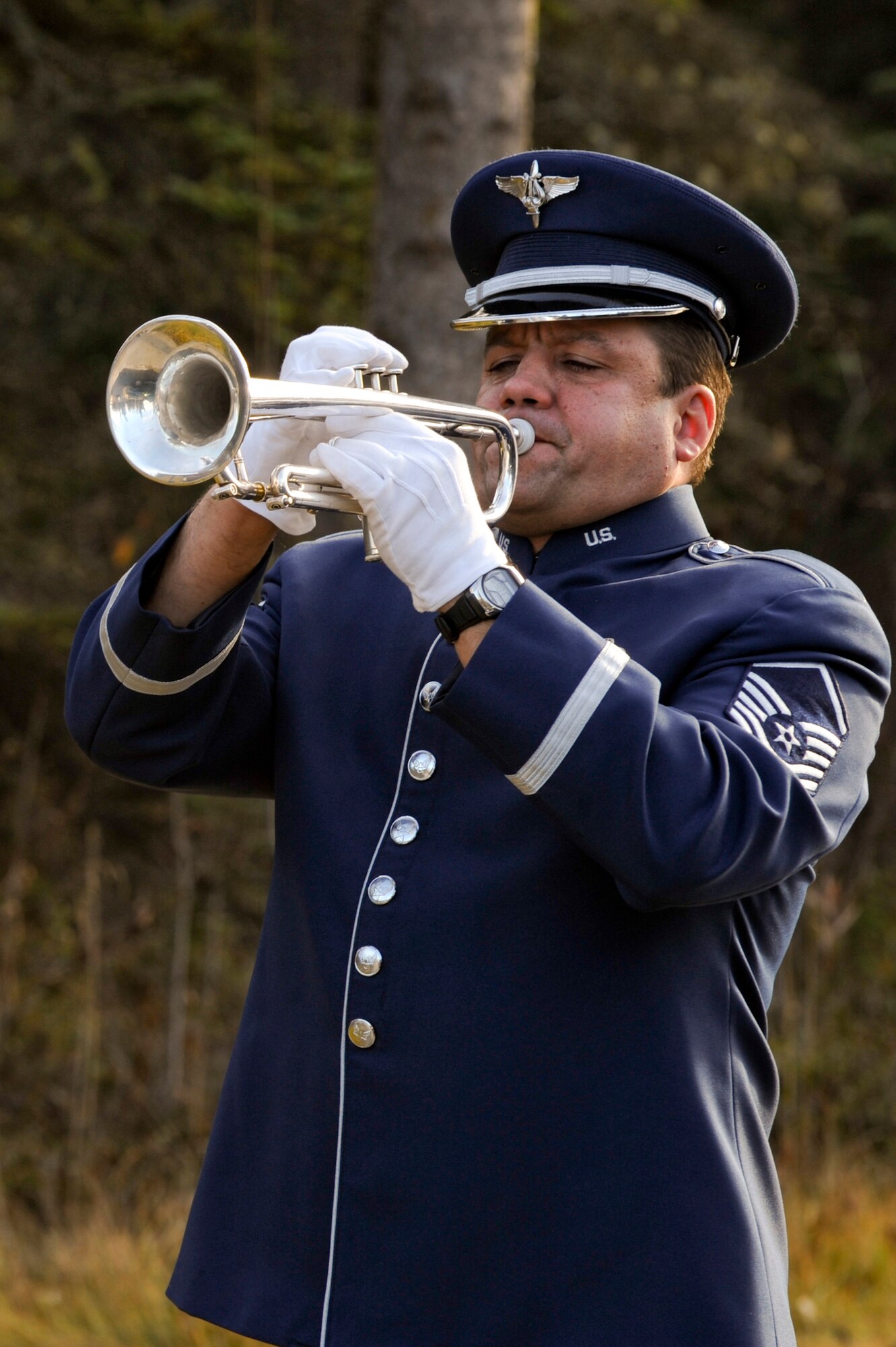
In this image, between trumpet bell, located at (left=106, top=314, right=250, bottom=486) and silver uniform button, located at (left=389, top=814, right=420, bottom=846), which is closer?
trumpet bell, located at (left=106, top=314, right=250, bottom=486)

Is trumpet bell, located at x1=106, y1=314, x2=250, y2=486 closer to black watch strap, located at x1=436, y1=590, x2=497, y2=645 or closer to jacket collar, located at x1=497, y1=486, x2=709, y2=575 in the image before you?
black watch strap, located at x1=436, y1=590, x2=497, y2=645

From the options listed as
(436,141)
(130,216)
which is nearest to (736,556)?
(436,141)

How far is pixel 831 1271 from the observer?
4.41 meters

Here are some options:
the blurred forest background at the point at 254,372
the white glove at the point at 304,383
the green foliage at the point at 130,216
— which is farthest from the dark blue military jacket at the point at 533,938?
the green foliage at the point at 130,216

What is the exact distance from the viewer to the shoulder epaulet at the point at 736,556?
2.17 metres

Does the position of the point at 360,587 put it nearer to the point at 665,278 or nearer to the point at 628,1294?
the point at 665,278

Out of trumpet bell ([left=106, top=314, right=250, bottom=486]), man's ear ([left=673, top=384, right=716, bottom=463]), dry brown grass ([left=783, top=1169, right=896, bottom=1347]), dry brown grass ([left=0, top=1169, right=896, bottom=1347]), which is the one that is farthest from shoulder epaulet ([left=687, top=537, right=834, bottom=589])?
dry brown grass ([left=783, top=1169, right=896, bottom=1347])

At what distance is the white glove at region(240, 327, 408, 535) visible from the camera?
2188mm

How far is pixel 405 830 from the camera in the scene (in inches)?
84.8

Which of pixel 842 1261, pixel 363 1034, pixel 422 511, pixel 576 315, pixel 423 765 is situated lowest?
pixel 842 1261

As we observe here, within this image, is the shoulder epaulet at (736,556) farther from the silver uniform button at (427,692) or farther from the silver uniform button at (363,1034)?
the silver uniform button at (363,1034)

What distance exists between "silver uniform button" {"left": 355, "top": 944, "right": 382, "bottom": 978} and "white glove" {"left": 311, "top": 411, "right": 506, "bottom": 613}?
0.48 meters

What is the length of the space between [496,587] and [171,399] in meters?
0.53

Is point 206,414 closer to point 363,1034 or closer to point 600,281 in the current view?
point 600,281
